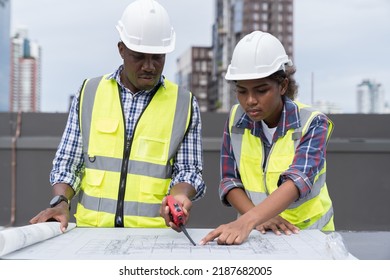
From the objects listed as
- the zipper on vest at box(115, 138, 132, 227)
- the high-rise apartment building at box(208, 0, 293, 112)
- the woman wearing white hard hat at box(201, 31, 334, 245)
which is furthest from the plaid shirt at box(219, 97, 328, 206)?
the high-rise apartment building at box(208, 0, 293, 112)

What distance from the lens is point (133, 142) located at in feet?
6.70

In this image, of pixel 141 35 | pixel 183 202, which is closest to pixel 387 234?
pixel 183 202

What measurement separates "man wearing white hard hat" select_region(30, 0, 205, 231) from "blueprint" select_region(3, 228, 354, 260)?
26 centimetres

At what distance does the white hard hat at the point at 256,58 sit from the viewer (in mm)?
1813

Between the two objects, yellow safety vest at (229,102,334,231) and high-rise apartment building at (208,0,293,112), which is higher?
high-rise apartment building at (208,0,293,112)

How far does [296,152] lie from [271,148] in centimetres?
12

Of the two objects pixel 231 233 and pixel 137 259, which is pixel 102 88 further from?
pixel 137 259

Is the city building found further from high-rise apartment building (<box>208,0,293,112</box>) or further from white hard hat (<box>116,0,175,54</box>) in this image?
white hard hat (<box>116,0,175,54</box>)

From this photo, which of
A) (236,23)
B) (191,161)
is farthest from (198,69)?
(191,161)

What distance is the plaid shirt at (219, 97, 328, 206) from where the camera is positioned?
182 cm

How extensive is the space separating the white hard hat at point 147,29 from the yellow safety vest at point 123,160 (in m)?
0.24

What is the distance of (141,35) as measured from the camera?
1.96 m

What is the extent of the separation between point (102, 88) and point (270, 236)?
883 millimetres

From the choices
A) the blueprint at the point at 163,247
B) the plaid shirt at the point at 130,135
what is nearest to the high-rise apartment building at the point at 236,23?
the plaid shirt at the point at 130,135
